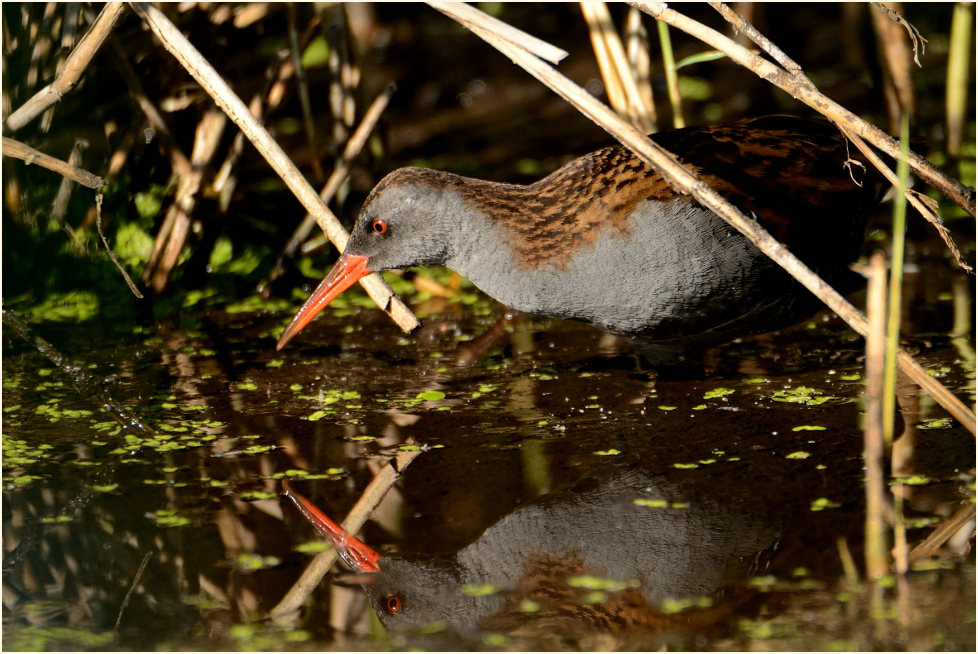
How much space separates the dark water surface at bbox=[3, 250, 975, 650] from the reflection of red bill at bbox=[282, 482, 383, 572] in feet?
0.16

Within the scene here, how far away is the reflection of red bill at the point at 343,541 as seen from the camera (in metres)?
2.67

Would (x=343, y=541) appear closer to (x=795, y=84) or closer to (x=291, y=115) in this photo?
(x=795, y=84)

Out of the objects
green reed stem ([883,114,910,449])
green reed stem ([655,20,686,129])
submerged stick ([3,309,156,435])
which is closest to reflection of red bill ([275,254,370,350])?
submerged stick ([3,309,156,435])

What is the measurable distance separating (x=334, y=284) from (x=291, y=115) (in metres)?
3.30

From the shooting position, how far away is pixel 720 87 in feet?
22.9

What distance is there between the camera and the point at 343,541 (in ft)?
9.07

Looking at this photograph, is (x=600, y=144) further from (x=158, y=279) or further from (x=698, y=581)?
(x=698, y=581)

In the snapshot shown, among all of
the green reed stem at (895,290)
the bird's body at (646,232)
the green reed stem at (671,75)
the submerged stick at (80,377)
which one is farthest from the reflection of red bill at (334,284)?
the green reed stem at (895,290)

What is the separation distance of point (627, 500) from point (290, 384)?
1452mm

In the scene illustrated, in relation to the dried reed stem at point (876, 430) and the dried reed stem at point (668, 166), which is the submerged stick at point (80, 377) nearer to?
the dried reed stem at point (668, 166)

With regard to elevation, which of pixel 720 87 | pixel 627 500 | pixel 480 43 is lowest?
pixel 627 500

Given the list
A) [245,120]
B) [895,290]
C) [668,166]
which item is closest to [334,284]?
[245,120]

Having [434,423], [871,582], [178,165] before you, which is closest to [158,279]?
[178,165]

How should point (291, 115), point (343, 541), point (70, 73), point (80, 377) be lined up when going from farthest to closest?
1. point (291, 115)
2. point (80, 377)
3. point (70, 73)
4. point (343, 541)
